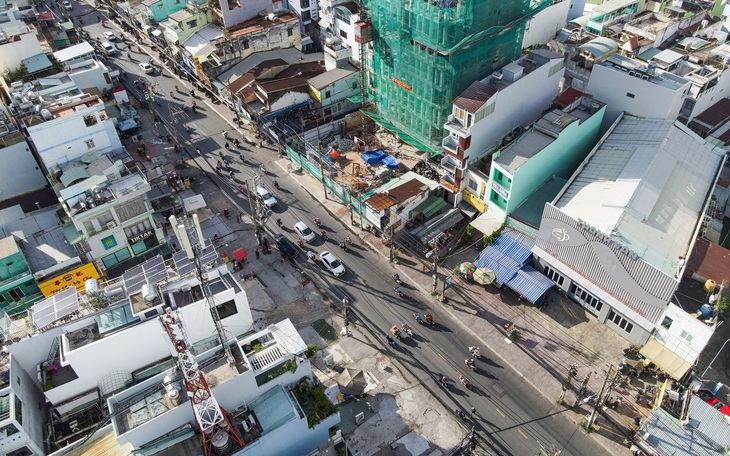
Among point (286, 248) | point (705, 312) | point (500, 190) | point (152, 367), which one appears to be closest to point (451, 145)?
point (500, 190)

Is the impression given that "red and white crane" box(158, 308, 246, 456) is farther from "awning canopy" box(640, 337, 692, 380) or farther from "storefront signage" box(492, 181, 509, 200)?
"storefront signage" box(492, 181, 509, 200)

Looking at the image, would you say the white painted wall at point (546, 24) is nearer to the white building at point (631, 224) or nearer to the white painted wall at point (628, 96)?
the white painted wall at point (628, 96)

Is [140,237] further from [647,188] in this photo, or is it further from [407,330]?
[647,188]

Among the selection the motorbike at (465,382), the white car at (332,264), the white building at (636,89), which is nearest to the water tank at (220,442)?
the motorbike at (465,382)

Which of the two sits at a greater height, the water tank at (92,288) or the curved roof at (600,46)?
the curved roof at (600,46)

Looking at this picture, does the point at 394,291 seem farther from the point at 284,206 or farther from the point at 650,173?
the point at 650,173

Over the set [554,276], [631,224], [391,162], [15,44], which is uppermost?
[15,44]
